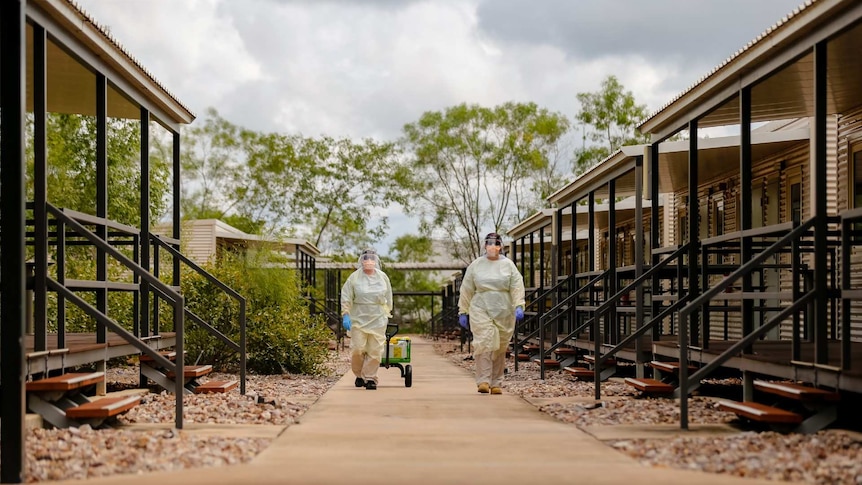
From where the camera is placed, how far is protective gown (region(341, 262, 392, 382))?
1370cm

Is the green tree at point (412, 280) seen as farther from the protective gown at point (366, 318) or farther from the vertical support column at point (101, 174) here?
the vertical support column at point (101, 174)

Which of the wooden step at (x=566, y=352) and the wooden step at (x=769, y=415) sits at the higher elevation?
the wooden step at (x=769, y=415)

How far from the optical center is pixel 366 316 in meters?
13.8

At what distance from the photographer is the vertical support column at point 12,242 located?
623cm

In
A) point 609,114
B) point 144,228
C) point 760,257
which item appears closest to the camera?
point 760,257

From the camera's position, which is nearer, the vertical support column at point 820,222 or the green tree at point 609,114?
the vertical support column at point 820,222

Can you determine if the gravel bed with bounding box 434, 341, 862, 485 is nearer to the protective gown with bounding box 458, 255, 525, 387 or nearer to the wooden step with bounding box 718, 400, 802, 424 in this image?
the wooden step with bounding box 718, 400, 802, 424

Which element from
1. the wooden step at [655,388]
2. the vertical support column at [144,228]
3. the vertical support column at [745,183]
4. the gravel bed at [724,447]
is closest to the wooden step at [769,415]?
the gravel bed at [724,447]

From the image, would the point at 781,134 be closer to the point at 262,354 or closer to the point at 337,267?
the point at 262,354

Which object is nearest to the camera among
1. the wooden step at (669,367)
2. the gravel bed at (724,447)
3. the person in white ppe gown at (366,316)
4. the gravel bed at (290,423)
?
the gravel bed at (724,447)

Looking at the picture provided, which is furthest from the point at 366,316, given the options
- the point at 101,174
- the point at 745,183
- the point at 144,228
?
the point at 745,183

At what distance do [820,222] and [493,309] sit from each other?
531cm

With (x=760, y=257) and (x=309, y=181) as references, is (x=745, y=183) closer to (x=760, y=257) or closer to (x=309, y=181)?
(x=760, y=257)

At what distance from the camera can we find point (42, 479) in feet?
20.6
